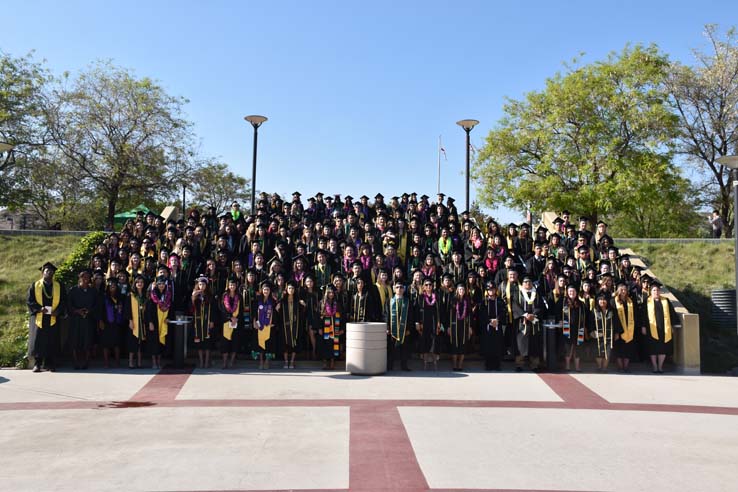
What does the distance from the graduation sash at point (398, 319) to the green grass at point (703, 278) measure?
6.37m

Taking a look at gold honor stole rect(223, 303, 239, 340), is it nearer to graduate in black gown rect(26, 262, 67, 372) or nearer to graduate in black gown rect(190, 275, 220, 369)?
graduate in black gown rect(190, 275, 220, 369)

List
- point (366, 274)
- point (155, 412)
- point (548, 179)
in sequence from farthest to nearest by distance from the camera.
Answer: point (548, 179)
point (366, 274)
point (155, 412)

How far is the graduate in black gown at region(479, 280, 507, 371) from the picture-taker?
1026cm

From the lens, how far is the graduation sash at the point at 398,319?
10.2 m

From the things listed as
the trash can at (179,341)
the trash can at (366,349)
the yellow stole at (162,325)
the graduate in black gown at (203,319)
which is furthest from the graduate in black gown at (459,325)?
the yellow stole at (162,325)

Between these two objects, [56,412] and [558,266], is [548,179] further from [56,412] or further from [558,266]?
[56,412]

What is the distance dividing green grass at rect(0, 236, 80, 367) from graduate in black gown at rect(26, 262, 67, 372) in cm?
57

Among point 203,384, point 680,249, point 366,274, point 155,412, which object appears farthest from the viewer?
point 680,249

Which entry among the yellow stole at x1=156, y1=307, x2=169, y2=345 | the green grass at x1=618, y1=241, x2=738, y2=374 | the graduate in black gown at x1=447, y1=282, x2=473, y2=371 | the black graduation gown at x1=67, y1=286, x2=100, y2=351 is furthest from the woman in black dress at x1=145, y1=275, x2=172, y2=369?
the green grass at x1=618, y1=241, x2=738, y2=374

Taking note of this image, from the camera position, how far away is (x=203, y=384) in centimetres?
870

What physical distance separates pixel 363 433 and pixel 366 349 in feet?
11.7

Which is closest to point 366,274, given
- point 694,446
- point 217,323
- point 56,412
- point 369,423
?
point 217,323

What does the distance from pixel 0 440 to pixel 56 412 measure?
1204 millimetres

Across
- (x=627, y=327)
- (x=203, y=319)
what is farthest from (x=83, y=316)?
(x=627, y=327)
